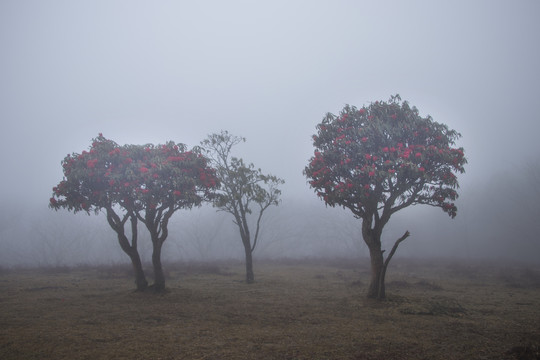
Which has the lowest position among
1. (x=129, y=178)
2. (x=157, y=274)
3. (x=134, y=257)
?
(x=157, y=274)

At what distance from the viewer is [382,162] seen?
41.7 feet

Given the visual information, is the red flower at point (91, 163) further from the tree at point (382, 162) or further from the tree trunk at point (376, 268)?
the tree trunk at point (376, 268)

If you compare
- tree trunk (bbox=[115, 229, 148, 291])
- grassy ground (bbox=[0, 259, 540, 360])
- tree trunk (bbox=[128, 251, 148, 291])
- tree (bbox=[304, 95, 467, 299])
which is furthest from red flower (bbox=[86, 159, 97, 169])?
tree (bbox=[304, 95, 467, 299])

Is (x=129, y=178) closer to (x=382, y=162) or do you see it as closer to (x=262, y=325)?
(x=262, y=325)

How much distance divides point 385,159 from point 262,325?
7.59 m

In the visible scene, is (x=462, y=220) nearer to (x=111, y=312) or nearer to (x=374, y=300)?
(x=374, y=300)

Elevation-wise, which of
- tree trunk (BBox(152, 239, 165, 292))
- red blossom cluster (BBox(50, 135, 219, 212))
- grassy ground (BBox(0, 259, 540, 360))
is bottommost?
grassy ground (BBox(0, 259, 540, 360))

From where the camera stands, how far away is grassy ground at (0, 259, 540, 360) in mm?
7340

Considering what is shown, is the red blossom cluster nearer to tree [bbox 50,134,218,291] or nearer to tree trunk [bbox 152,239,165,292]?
tree [bbox 50,134,218,291]

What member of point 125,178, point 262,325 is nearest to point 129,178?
point 125,178

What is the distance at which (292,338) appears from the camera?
8.38m

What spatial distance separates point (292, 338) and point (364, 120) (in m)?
9.38

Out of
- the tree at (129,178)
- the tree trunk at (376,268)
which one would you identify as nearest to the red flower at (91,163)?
the tree at (129,178)

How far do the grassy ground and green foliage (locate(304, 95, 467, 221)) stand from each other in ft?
14.1
